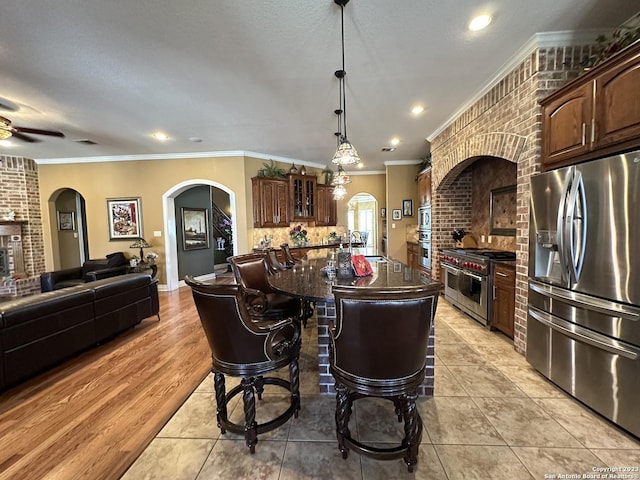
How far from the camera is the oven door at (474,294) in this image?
3359 millimetres

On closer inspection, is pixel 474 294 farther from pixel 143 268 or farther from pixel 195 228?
pixel 195 228

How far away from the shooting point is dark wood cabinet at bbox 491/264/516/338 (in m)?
2.93

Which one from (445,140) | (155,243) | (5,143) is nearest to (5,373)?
(155,243)

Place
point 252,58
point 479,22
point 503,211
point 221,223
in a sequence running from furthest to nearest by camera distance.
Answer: point 221,223 → point 503,211 → point 252,58 → point 479,22

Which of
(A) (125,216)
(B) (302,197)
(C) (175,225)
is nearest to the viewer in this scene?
(A) (125,216)

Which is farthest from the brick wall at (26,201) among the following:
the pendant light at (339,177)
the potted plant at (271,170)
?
the pendant light at (339,177)

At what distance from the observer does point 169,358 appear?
287cm

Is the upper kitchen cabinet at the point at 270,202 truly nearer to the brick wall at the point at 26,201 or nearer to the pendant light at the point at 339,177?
the pendant light at the point at 339,177

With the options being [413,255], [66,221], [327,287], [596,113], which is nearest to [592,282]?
[596,113]

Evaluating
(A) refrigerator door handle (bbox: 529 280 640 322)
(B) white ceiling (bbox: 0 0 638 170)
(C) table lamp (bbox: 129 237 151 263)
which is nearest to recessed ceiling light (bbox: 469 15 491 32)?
(B) white ceiling (bbox: 0 0 638 170)

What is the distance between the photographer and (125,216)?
597cm

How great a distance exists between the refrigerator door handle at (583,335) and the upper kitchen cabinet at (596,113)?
4.13 feet

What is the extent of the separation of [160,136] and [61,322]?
3.33 meters

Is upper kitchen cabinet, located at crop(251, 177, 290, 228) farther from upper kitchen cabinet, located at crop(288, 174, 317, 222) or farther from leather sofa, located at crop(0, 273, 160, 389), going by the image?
leather sofa, located at crop(0, 273, 160, 389)
